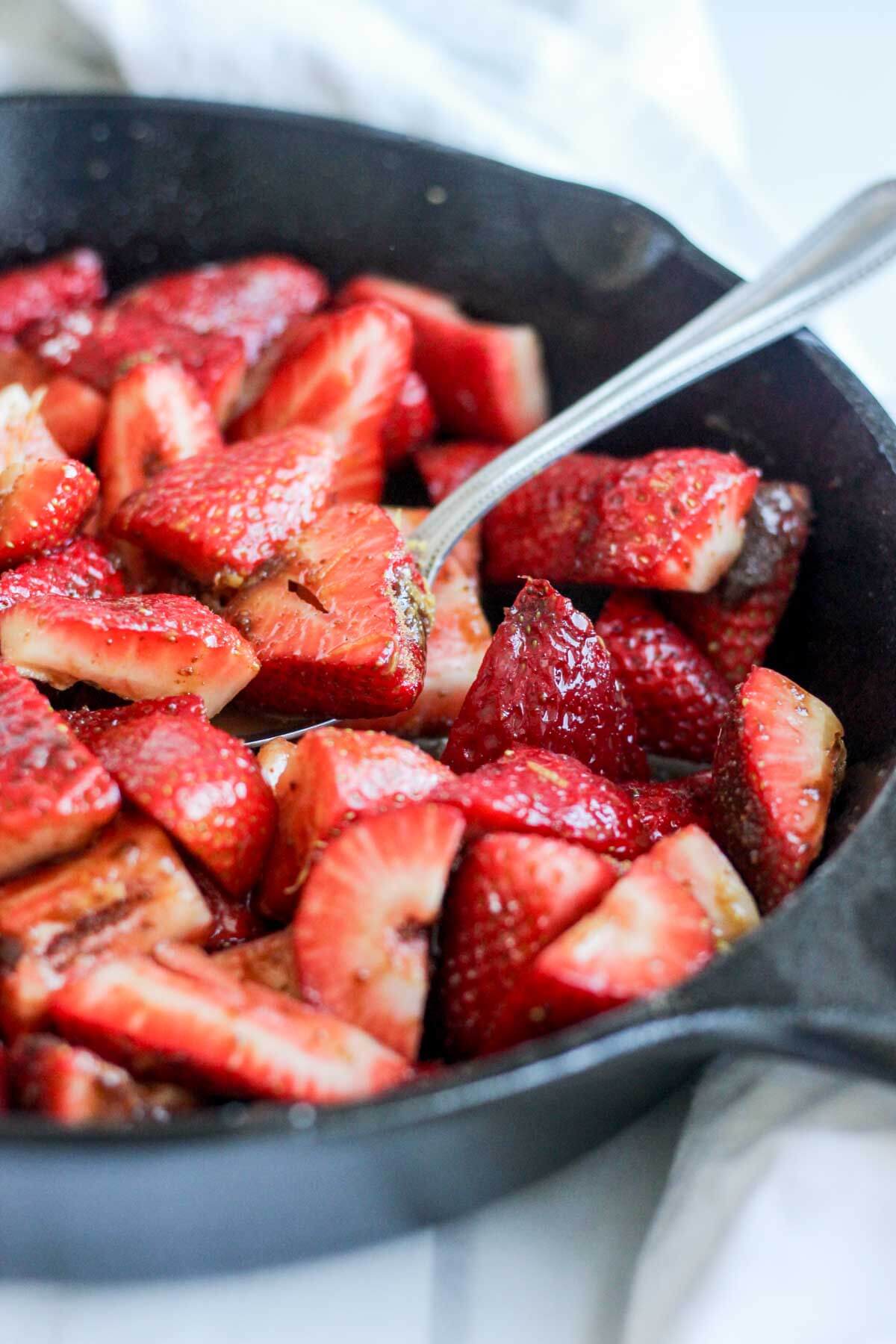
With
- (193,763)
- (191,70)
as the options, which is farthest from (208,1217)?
(191,70)

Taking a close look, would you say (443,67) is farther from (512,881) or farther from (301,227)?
(512,881)

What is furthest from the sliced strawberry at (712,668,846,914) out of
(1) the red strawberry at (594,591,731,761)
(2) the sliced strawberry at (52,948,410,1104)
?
(2) the sliced strawberry at (52,948,410,1104)

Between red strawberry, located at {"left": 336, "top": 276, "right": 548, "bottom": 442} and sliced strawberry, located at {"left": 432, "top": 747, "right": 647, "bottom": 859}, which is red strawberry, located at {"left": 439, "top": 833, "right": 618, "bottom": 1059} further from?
red strawberry, located at {"left": 336, "top": 276, "right": 548, "bottom": 442}

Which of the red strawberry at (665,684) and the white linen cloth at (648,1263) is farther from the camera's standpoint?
the red strawberry at (665,684)

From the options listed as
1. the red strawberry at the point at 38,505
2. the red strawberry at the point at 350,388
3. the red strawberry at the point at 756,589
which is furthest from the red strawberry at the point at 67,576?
the red strawberry at the point at 756,589

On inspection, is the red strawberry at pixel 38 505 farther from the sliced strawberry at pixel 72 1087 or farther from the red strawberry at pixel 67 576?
the sliced strawberry at pixel 72 1087

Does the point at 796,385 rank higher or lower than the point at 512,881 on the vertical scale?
higher
